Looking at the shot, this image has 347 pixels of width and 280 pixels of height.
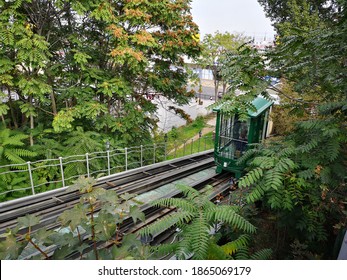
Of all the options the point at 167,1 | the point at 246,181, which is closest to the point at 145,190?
the point at 246,181

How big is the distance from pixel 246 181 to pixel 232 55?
1.63m

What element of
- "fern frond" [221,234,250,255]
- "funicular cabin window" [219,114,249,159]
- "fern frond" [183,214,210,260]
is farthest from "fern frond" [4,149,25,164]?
"fern frond" [221,234,250,255]

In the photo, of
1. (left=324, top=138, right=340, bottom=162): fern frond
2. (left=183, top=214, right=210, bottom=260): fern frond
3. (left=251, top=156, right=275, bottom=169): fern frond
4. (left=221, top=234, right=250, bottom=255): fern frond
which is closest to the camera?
(left=183, top=214, right=210, bottom=260): fern frond

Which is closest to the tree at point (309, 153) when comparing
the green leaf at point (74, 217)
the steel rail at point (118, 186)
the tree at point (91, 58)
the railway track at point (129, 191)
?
the green leaf at point (74, 217)

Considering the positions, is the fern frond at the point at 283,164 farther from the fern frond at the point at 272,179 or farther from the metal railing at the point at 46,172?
the metal railing at the point at 46,172

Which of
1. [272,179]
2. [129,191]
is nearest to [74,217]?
[272,179]

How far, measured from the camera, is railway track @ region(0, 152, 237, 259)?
15.7ft

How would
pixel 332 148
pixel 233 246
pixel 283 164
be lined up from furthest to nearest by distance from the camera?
1. pixel 283 164
2. pixel 332 148
3. pixel 233 246

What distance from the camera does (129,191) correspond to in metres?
6.22

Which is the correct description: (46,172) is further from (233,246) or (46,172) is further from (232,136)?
(233,246)

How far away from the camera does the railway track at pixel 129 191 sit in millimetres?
4785

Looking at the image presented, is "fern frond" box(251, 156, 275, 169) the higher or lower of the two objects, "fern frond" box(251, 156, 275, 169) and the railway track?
the higher

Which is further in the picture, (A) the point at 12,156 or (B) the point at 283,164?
(A) the point at 12,156

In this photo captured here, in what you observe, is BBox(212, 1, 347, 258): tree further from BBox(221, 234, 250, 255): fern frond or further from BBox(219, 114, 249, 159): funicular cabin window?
BBox(219, 114, 249, 159): funicular cabin window
